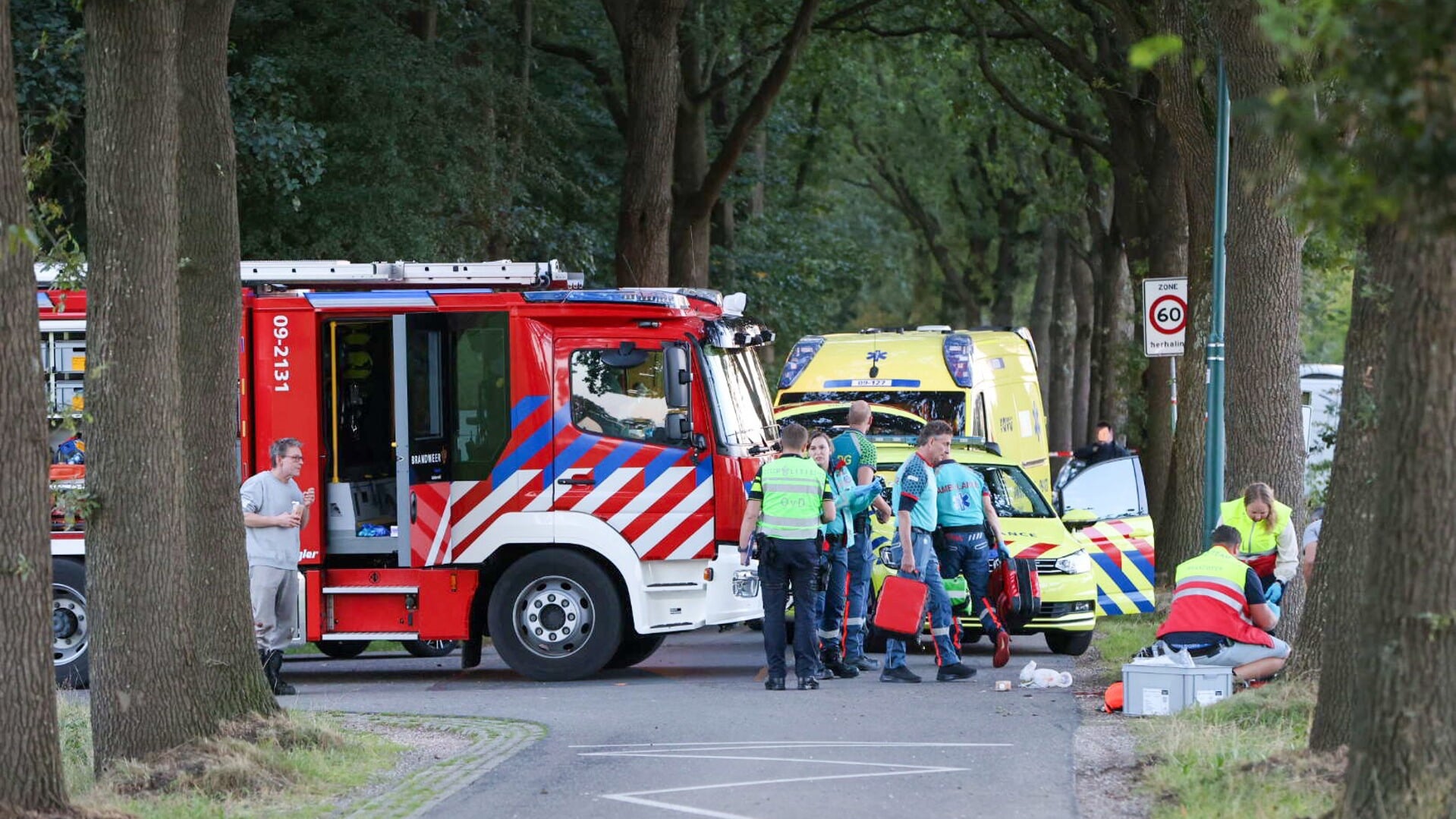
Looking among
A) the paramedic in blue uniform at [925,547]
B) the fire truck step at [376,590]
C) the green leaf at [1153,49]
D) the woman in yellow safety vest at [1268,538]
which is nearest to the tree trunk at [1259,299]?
the woman in yellow safety vest at [1268,538]

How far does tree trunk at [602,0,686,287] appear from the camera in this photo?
798 inches

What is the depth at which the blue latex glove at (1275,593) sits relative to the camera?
12.9 m

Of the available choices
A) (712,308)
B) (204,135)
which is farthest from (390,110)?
(204,135)

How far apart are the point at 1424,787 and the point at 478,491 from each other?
8292 millimetres

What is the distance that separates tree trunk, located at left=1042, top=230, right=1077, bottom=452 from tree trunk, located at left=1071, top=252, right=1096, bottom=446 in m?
0.22

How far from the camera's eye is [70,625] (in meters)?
14.2

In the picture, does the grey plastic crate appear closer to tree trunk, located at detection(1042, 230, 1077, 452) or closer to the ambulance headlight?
the ambulance headlight

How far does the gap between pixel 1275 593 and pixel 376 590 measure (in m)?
6.28

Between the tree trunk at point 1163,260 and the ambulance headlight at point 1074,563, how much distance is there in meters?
7.25

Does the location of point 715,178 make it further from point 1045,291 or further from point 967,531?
point 1045,291

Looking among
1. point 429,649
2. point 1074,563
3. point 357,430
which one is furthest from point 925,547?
point 429,649

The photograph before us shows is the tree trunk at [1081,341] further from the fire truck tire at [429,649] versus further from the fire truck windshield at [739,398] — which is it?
the fire truck windshield at [739,398]

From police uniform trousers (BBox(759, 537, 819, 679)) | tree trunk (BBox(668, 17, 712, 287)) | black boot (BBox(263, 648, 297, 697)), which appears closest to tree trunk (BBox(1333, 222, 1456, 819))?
police uniform trousers (BBox(759, 537, 819, 679))

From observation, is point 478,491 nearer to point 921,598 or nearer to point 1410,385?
point 921,598
